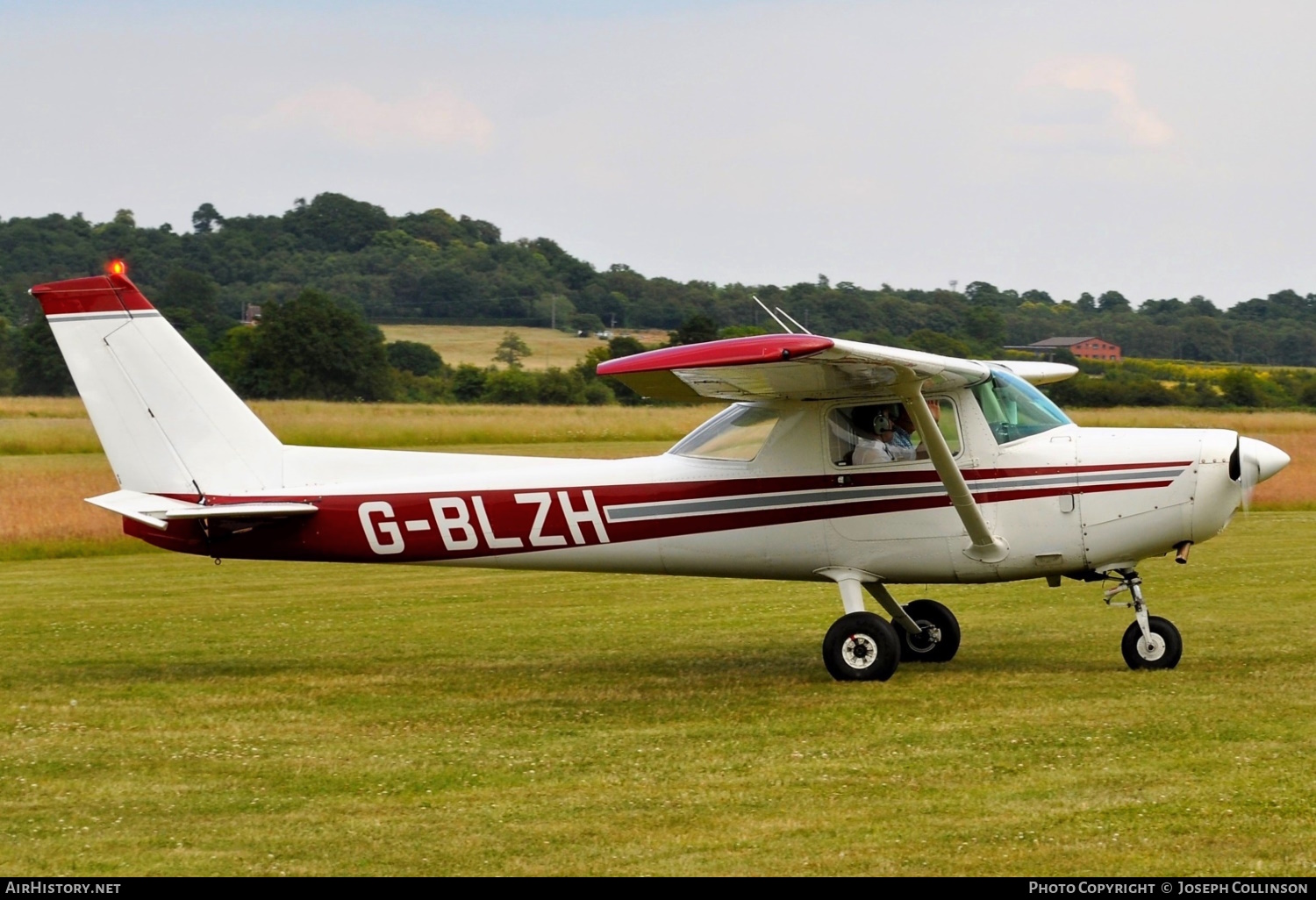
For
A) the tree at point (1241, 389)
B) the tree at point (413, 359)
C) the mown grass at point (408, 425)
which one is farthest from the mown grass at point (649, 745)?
the tree at point (413, 359)

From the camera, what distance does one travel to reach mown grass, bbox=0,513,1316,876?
667 centimetres

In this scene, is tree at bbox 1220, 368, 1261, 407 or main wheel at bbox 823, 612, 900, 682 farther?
tree at bbox 1220, 368, 1261, 407

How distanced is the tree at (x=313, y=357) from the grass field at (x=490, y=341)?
1043cm

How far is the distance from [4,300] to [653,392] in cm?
7322

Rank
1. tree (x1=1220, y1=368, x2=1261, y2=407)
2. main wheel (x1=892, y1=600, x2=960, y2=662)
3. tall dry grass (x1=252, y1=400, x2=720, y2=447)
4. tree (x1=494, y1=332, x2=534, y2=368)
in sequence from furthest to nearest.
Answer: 1. tree (x1=494, y1=332, x2=534, y2=368)
2. tree (x1=1220, y1=368, x2=1261, y2=407)
3. tall dry grass (x1=252, y1=400, x2=720, y2=447)
4. main wheel (x1=892, y1=600, x2=960, y2=662)

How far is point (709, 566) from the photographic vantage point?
1142 cm

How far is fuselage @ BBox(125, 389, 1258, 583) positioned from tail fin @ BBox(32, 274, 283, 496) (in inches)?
12.7

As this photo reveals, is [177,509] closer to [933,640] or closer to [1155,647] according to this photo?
[933,640]

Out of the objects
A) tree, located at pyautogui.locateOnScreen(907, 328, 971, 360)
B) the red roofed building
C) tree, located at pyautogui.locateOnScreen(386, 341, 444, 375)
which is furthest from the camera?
tree, located at pyautogui.locateOnScreen(386, 341, 444, 375)

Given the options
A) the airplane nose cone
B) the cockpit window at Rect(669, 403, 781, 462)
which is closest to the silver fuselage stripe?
the cockpit window at Rect(669, 403, 781, 462)

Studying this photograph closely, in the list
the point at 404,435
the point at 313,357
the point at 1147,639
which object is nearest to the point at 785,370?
the point at 1147,639

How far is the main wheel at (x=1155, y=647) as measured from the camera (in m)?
10.9

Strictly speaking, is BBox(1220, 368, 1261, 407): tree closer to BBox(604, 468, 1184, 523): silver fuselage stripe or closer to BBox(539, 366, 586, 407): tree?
BBox(539, 366, 586, 407): tree
